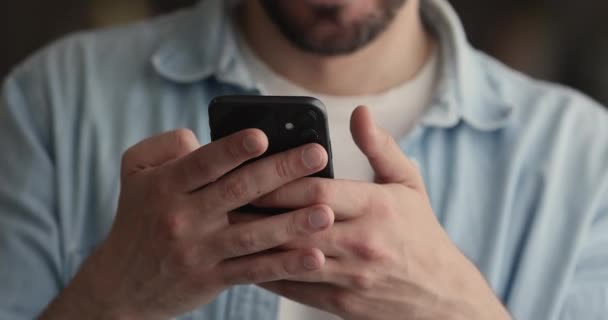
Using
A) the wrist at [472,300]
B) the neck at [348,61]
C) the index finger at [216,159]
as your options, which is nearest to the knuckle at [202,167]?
the index finger at [216,159]

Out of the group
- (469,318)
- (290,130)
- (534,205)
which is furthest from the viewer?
(534,205)

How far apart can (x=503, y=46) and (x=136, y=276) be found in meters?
0.92

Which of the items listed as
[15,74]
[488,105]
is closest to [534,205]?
[488,105]

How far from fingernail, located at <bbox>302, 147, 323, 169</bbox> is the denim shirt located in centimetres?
26

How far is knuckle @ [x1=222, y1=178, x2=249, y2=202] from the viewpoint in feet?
1.56

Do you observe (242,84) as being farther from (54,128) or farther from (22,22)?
(22,22)

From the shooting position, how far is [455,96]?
79cm

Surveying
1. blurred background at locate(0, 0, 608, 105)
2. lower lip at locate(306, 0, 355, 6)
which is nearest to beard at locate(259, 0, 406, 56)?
lower lip at locate(306, 0, 355, 6)

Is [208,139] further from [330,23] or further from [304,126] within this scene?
[304,126]

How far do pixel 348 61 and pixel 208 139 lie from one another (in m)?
0.18

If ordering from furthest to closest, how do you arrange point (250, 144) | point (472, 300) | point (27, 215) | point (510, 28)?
1. point (510, 28)
2. point (27, 215)
3. point (472, 300)
4. point (250, 144)

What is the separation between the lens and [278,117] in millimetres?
479

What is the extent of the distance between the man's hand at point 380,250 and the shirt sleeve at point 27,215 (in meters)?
0.29

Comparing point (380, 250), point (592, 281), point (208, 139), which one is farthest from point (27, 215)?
point (592, 281)
